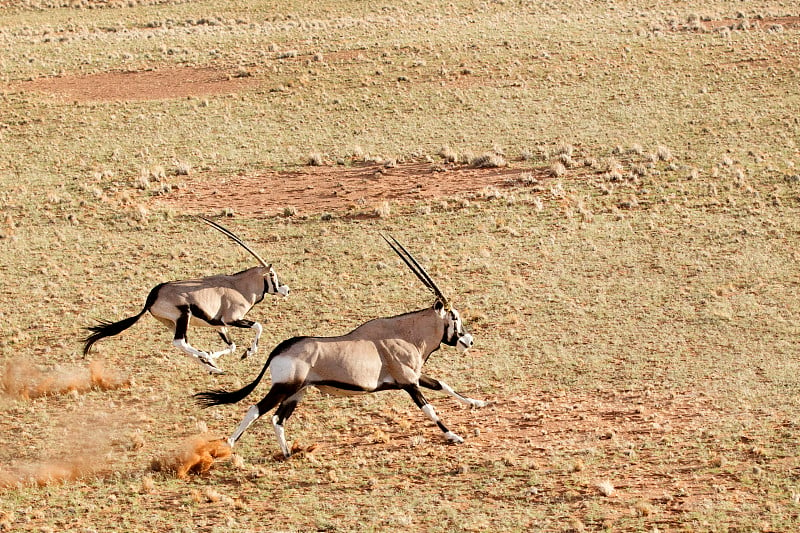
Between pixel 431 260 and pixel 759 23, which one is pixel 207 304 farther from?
pixel 759 23

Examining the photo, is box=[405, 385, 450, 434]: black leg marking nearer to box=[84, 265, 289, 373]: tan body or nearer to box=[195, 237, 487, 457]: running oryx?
box=[195, 237, 487, 457]: running oryx

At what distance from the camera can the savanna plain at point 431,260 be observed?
42.5 feet

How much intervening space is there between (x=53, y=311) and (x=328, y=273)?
19.4 feet

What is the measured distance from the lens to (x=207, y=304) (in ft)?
53.9

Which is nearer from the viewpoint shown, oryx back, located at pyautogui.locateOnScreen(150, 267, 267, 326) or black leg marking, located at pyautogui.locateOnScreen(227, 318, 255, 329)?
oryx back, located at pyautogui.locateOnScreen(150, 267, 267, 326)

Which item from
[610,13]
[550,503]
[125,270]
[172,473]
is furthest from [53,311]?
[610,13]

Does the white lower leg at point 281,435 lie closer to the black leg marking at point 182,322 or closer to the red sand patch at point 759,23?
the black leg marking at point 182,322

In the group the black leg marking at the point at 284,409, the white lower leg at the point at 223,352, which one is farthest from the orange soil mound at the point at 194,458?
the white lower leg at the point at 223,352

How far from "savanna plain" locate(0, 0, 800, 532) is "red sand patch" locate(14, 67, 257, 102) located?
0.21 metres

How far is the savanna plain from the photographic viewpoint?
42.5 feet

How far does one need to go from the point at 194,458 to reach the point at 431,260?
1134 centimetres

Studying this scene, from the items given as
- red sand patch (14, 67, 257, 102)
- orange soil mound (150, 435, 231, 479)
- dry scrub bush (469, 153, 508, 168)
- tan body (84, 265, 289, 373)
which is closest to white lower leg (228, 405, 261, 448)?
orange soil mound (150, 435, 231, 479)

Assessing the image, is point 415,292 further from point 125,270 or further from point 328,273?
point 125,270

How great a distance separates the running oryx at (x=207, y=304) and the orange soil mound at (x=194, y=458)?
2.72m
